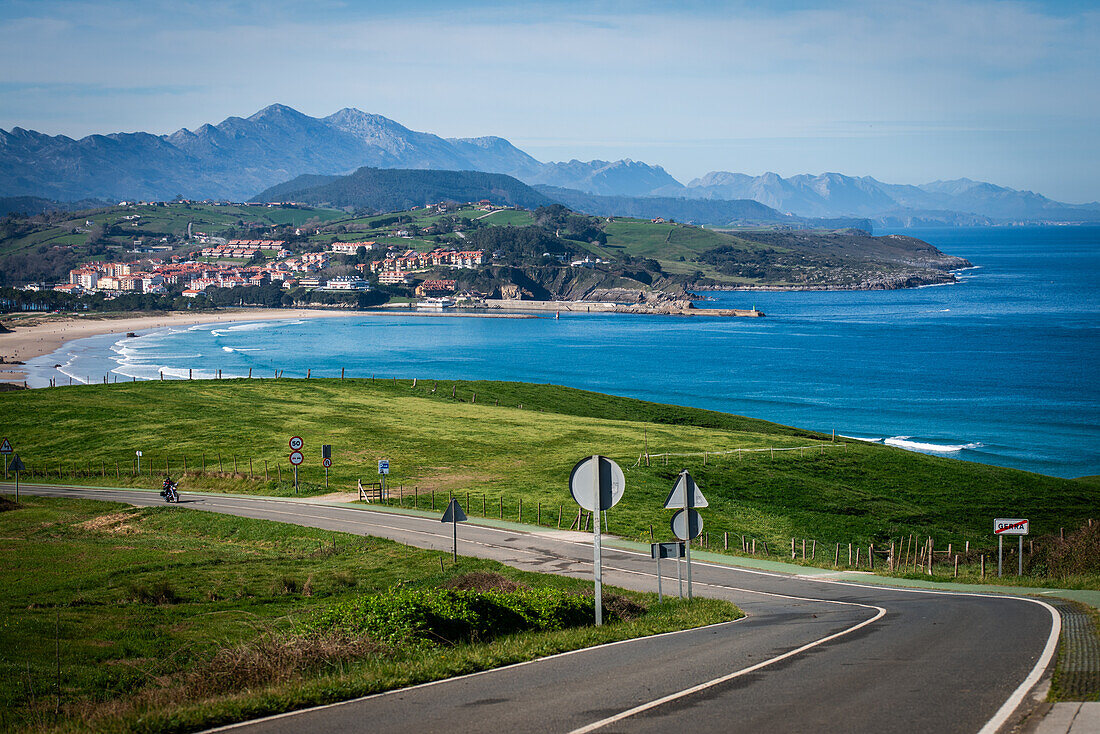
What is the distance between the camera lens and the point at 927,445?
81.5 m

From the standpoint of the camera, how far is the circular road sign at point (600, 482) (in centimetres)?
1466

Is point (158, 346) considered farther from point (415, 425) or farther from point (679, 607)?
point (679, 607)

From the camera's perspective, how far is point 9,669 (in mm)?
14922

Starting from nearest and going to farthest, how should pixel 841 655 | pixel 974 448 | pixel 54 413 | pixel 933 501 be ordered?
pixel 841 655 → pixel 933 501 → pixel 54 413 → pixel 974 448

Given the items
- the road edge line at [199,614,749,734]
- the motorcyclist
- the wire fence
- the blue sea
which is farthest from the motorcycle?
the blue sea

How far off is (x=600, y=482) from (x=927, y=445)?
7512cm

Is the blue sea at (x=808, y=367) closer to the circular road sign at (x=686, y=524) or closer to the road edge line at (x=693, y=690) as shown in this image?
the circular road sign at (x=686, y=524)

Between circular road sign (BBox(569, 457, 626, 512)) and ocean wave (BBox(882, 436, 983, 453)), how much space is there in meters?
71.2

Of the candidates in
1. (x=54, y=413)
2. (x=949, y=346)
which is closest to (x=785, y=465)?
(x=54, y=413)

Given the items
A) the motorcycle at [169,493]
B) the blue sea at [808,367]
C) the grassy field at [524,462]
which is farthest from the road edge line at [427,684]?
the blue sea at [808,367]

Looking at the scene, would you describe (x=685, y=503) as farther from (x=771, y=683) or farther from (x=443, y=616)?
(x=771, y=683)

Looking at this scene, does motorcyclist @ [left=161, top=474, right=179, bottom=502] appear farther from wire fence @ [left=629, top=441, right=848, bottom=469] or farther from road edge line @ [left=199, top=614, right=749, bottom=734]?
road edge line @ [left=199, top=614, right=749, bottom=734]

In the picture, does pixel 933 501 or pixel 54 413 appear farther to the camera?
pixel 54 413

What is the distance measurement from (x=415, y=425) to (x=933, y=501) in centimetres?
3208
